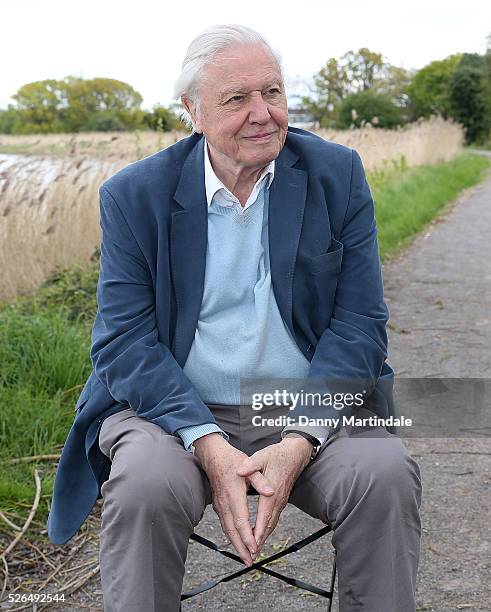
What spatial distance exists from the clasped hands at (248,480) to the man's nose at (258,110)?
2.75ft

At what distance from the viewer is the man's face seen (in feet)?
7.59

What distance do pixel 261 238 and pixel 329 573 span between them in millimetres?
Answer: 1247

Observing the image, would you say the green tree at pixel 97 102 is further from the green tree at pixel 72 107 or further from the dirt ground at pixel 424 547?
the dirt ground at pixel 424 547

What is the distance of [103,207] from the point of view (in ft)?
7.93

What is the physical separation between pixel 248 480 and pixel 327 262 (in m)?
0.63

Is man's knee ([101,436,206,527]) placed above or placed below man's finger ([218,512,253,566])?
above

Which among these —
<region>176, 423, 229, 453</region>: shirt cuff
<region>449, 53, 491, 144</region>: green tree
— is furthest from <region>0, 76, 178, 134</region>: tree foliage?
<region>176, 423, 229, 453</region>: shirt cuff

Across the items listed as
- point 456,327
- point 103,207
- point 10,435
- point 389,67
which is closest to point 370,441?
point 103,207

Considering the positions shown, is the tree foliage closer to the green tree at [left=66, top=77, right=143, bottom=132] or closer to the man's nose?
the green tree at [left=66, top=77, right=143, bottom=132]

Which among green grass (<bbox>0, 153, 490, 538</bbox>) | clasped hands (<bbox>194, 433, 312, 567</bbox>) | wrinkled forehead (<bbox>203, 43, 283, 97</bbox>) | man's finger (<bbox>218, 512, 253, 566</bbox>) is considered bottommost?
green grass (<bbox>0, 153, 490, 538</bbox>)

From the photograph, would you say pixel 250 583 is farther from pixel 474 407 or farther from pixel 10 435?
pixel 474 407

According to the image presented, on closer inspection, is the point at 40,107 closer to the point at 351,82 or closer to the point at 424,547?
the point at 351,82

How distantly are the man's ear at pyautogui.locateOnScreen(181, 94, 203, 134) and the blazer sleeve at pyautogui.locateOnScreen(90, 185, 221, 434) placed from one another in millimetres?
323

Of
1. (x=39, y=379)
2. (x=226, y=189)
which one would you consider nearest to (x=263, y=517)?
(x=226, y=189)
